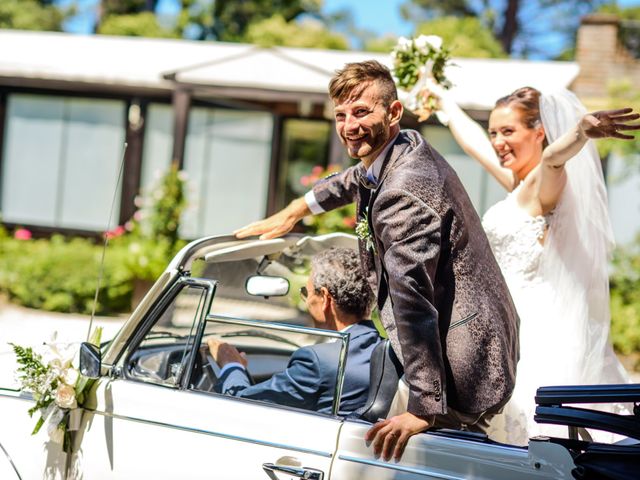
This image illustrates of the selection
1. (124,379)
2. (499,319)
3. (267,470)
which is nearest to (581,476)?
(499,319)

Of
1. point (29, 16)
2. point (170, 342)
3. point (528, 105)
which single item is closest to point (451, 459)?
Result: point (170, 342)

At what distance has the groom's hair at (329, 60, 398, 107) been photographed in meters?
2.76

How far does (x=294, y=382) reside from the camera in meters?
2.93

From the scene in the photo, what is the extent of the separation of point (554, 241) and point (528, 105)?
0.63m

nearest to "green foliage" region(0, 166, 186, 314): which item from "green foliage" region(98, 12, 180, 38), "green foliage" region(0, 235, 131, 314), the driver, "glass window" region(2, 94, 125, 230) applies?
"green foliage" region(0, 235, 131, 314)

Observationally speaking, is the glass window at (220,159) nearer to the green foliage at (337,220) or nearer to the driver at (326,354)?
the green foliage at (337,220)

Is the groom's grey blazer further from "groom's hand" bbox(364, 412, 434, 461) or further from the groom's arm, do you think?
the groom's arm

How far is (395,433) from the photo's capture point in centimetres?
248

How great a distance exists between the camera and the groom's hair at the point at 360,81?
276 centimetres

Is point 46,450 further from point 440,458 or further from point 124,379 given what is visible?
point 440,458

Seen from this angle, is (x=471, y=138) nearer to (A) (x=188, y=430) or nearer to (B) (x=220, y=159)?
(A) (x=188, y=430)

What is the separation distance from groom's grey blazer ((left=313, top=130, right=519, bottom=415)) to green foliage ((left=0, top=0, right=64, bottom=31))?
1221 inches

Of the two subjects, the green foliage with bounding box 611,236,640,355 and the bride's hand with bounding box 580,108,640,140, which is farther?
the green foliage with bounding box 611,236,640,355

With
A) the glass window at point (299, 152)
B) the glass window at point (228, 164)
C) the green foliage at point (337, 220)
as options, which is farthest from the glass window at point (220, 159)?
the green foliage at point (337, 220)
